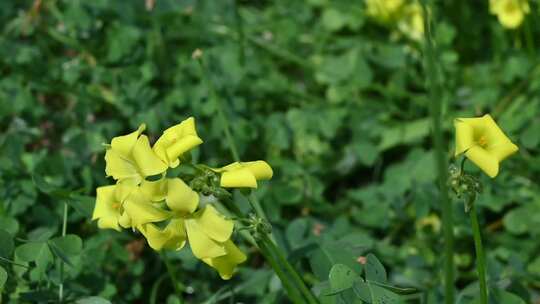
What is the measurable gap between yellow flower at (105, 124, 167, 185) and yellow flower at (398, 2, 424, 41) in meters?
1.49

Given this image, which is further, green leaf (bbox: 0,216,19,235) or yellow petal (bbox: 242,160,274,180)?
green leaf (bbox: 0,216,19,235)

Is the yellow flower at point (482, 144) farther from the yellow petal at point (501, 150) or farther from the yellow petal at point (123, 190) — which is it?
the yellow petal at point (123, 190)

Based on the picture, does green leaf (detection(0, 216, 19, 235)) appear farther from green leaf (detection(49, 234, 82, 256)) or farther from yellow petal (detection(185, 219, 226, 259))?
yellow petal (detection(185, 219, 226, 259))

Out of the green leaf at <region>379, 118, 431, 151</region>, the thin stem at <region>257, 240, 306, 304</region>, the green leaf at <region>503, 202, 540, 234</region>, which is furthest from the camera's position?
the green leaf at <region>379, 118, 431, 151</region>

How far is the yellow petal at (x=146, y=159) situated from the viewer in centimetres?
134

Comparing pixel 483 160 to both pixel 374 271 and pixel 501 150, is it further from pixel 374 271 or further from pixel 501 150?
pixel 374 271

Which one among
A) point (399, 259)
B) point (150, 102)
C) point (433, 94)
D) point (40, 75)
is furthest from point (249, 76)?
point (433, 94)

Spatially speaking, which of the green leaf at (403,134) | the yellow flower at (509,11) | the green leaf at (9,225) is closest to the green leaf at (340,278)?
the green leaf at (9,225)

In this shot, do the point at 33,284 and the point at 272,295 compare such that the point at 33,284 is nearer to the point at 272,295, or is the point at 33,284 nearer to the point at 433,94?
the point at 272,295

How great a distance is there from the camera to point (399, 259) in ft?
7.01

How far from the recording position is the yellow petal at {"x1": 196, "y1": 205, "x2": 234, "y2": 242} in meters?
1.29

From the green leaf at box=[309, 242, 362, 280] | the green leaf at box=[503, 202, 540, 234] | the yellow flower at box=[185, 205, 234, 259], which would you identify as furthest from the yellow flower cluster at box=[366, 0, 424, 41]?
the yellow flower at box=[185, 205, 234, 259]

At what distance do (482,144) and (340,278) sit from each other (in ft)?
1.03

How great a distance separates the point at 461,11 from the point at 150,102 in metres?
1.09
